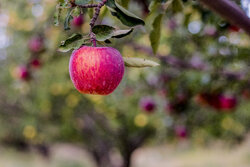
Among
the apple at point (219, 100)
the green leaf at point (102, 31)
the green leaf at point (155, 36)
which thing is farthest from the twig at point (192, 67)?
the green leaf at point (102, 31)

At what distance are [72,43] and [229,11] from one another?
446 mm

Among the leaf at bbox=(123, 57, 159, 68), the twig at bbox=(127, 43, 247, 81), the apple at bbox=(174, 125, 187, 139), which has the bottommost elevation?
the apple at bbox=(174, 125, 187, 139)

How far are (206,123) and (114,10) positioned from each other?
4.68 meters

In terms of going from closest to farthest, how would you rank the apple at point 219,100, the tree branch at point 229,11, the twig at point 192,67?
the tree branch at point 229,11 → the twig at point 192,67 → the apple at point 219,100

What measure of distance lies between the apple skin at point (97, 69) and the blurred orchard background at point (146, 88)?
10 cm

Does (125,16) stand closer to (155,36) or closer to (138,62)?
(138,62)

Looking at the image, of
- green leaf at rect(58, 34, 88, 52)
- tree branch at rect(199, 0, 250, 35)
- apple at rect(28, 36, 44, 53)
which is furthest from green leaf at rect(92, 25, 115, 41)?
apple at rect(28, 36, 44, 53)

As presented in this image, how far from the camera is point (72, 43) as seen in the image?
0.74 metres

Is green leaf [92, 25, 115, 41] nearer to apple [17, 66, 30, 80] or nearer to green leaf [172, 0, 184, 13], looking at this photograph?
green leaf [172, 0, 184, 13]

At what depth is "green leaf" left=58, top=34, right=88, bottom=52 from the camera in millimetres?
726

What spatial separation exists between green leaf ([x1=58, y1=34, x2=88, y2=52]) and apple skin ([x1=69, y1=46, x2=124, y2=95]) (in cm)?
4

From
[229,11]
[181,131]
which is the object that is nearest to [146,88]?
[181,131]

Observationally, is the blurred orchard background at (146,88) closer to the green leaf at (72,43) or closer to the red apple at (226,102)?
the red apple at (226,102)

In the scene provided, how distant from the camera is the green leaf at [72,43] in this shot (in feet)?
2.38
